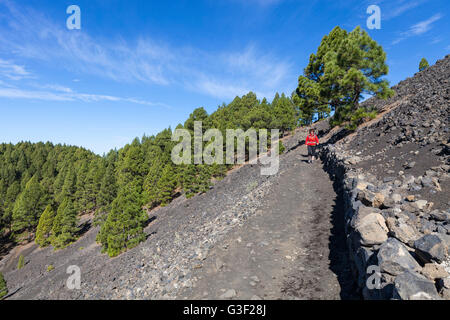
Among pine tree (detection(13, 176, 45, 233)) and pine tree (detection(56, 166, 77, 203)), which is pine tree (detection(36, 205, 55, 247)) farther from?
pine tree (detection(56, 166, 77, 203))

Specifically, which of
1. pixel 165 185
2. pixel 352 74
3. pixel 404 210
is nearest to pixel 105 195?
pixel 165 185

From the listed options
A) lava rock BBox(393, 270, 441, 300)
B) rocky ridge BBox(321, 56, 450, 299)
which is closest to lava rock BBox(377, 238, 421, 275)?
rocky ridge BBox(321, 56, 450, 299)

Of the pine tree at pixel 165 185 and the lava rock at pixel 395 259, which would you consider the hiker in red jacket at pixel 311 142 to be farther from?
the pine tree at pixel 165 185

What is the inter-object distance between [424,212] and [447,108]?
35.5ft

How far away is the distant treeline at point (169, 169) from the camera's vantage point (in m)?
19.9

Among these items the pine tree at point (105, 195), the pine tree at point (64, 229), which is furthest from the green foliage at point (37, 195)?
the pine tree at point (64, 229)

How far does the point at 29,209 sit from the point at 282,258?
7973cm

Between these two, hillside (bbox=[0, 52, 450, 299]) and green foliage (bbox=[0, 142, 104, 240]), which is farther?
green foliage (bbox=[0, 142, 104, 240])

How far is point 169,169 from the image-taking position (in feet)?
141

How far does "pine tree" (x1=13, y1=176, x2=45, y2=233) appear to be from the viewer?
202ft

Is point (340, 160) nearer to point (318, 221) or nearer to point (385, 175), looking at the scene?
point (385, 175)

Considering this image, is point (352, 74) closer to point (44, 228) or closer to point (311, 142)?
point (311, 142)
